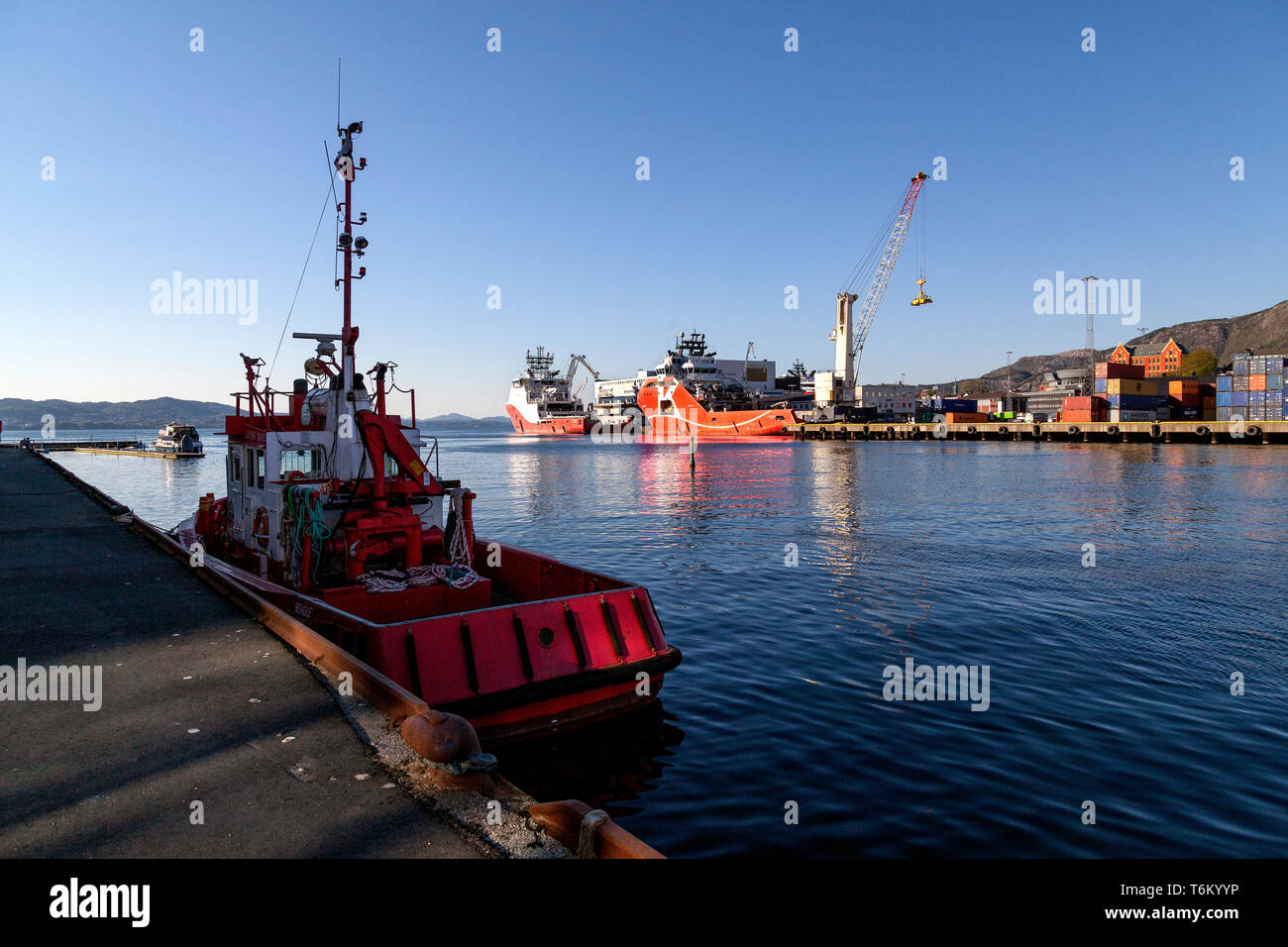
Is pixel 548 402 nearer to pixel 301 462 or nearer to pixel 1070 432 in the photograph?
pixel 1070 432

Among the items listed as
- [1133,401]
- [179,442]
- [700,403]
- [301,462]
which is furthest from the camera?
[700,403]

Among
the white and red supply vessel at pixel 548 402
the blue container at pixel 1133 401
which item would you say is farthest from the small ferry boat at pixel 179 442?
the blue container at pixel 1133 401

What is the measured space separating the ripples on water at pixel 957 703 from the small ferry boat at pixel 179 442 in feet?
235

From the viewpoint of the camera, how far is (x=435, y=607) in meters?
11.2

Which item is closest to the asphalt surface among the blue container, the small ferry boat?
the small ferry boat

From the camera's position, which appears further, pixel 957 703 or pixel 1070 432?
pixel 1070 432

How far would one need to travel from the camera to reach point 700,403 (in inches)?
4870

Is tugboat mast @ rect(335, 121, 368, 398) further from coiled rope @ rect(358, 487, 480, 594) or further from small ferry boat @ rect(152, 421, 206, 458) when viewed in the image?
small ferry boat @ rect(152, 421, 206, 458)

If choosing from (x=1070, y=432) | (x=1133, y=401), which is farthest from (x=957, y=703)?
(x=1133, y=401)

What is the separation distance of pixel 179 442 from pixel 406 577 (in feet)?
303

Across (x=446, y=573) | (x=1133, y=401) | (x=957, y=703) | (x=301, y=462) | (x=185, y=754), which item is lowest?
(x=957, y=703)

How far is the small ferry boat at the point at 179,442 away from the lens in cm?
8381

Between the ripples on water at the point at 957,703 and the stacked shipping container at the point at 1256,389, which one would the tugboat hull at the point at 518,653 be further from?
the stacked shipping container at the point at 1256,389
